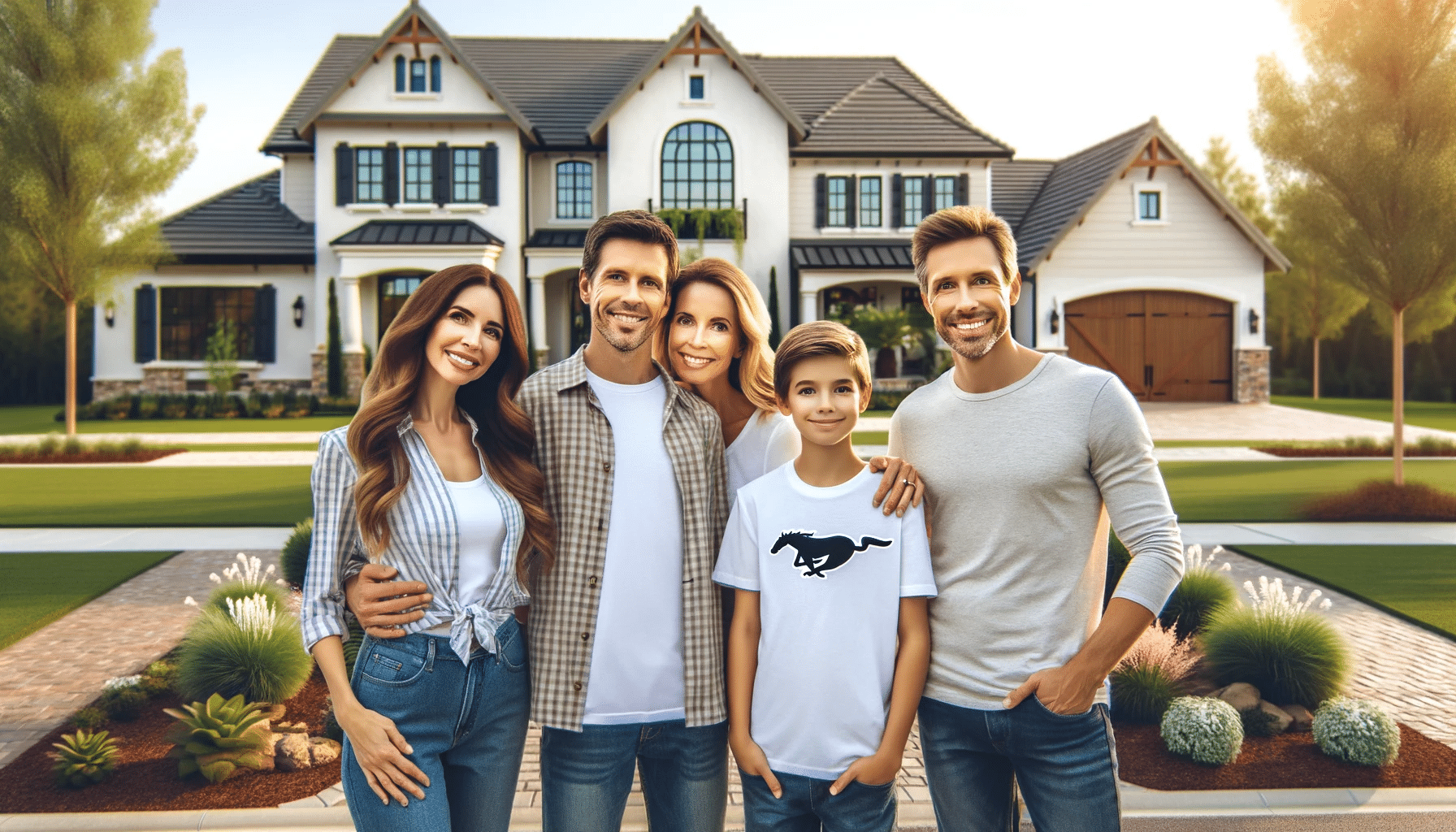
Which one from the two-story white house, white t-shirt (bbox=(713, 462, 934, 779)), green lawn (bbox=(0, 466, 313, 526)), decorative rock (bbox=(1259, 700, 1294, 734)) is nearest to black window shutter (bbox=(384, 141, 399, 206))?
the two-story white house

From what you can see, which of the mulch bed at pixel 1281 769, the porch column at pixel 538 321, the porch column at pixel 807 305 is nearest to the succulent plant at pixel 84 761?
the mulch bed at pixel 1281 769

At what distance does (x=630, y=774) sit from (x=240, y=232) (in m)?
27.6

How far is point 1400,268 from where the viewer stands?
469 inches

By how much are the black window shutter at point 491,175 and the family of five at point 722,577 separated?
949 inches

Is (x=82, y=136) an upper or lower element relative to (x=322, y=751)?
upper

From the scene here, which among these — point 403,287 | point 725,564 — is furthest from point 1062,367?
point 403,287

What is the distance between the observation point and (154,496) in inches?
511

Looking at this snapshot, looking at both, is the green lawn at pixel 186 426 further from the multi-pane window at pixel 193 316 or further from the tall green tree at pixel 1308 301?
the tall green tree at pixel 1308 301

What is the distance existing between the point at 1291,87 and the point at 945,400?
1213 cm

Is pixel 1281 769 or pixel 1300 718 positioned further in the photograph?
pixel 1300 718

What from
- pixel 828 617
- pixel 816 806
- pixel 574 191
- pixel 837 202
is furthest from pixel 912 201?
pixel 816 806

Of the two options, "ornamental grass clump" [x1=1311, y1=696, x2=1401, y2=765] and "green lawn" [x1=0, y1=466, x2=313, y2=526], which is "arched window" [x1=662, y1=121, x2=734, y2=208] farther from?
"ornamental grass clump" [x1=1311, y1=696, x2=1401, y2=765]

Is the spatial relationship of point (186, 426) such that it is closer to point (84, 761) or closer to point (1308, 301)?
point (84, 761)

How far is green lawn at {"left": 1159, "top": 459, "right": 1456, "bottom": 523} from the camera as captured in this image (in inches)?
465
